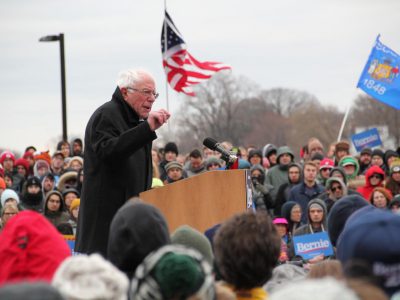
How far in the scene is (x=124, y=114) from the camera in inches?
280

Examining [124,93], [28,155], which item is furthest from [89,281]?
[28,155]

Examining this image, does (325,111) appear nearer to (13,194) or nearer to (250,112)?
(250,112)

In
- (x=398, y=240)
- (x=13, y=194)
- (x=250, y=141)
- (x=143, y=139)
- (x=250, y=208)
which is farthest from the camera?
(x=250, y=141)

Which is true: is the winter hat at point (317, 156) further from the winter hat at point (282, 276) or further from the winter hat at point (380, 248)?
the winter hat at point (380, 248)

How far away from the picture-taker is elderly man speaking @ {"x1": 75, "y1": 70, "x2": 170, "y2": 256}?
264 inches

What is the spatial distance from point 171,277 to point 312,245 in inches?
247

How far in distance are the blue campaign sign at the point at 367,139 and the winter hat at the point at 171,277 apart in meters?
19.0

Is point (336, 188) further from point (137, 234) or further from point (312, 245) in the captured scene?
point (137, 234)

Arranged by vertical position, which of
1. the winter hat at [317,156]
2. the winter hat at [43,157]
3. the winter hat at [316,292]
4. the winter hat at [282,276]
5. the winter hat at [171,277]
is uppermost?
the winter hat at [316,292]

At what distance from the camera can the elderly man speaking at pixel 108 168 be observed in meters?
6.71

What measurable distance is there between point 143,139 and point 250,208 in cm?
103

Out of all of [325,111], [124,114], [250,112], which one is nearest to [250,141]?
[250,112]

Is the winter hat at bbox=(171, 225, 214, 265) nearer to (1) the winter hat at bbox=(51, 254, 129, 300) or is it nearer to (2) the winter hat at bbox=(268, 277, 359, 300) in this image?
(1) the winter hat at bbox=(51, 254, 129, 300)

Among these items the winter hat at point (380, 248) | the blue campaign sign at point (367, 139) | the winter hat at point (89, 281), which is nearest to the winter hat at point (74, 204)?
the winter hat at point (380, 248)
